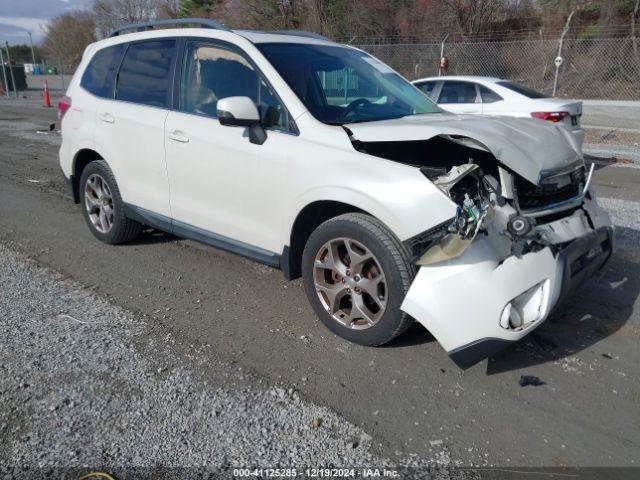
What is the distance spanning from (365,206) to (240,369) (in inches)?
48.7

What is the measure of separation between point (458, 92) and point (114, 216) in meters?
7.84

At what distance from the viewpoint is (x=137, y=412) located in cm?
285

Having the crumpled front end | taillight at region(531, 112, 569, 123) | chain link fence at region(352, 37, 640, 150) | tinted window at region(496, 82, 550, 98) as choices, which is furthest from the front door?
chain link fence at region(352, 37, 640, 150)

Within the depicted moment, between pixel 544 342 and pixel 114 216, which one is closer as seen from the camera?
pixel 544 342

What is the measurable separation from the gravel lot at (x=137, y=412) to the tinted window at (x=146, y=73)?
200cm

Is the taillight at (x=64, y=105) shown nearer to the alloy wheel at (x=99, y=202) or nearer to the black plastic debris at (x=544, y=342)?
the alloy wheel at (x=99, y=202)

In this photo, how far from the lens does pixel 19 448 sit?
258cm

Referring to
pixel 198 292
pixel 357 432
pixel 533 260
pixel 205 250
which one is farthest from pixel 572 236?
pixel 205 250

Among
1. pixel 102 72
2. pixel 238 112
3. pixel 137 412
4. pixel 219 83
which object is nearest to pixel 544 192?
pixel 238 112

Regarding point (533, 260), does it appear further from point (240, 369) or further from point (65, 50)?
point (65, 50)

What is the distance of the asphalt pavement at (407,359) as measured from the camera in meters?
2.69

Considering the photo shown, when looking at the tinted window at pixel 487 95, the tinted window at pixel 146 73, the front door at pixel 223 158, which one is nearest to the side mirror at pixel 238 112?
the front door at pixel 223 158

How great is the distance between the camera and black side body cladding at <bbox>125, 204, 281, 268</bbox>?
13.1 feet

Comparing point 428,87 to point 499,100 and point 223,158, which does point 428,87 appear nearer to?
point 499,100
